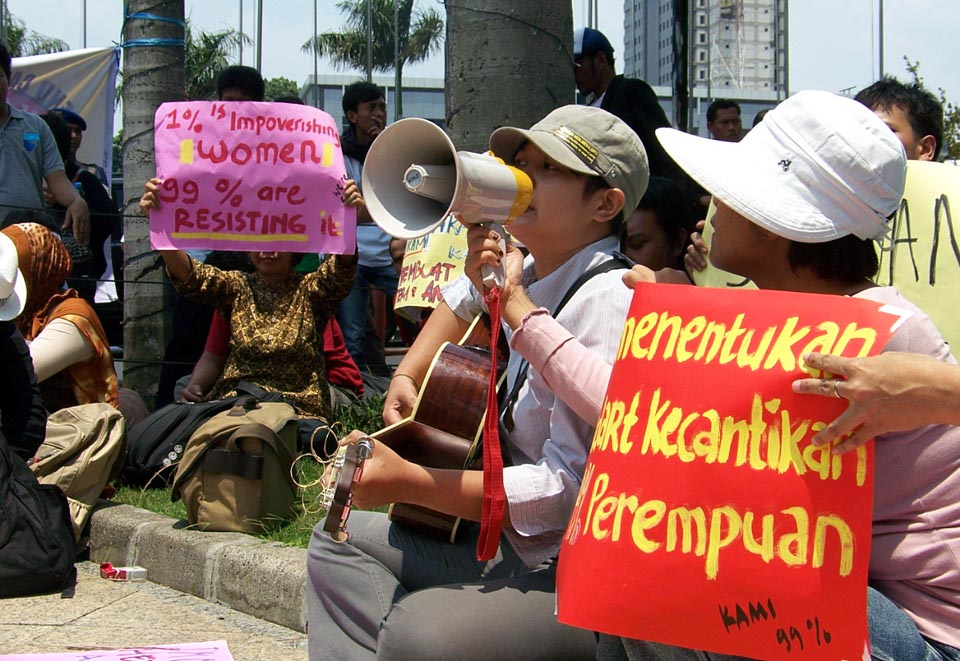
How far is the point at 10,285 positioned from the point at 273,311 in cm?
123

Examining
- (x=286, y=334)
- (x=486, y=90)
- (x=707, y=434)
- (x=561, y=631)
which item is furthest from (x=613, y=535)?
(x=286, y=334)

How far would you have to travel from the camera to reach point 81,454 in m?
4.70

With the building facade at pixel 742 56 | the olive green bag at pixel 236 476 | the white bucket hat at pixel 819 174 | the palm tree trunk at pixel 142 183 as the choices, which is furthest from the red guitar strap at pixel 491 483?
the building facade at pixel 742 56

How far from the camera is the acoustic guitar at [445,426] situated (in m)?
2.40

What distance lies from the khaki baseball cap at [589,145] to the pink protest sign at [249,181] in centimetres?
269

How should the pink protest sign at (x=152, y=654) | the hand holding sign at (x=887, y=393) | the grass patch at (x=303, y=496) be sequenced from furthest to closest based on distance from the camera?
the grass patch at (x=303, y=496) < the pink protest sign at (x=152, y=654) < the hand holding sign at (x=887, y=393)

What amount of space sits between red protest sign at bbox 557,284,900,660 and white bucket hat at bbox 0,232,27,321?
304 centimetres

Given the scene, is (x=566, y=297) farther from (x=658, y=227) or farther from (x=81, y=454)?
(x=81, y=454)

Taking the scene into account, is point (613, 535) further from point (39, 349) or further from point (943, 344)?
point (39, 349)

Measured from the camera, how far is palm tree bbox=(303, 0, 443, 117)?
4544 cm

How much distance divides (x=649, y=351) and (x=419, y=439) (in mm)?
675

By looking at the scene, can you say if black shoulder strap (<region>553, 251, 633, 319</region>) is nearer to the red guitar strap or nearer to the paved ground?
the red guitar strap

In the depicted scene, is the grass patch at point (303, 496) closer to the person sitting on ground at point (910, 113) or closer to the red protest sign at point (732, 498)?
the red protest sign at point (732, 498)

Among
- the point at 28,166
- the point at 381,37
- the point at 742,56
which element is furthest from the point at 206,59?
the point at 28,166
